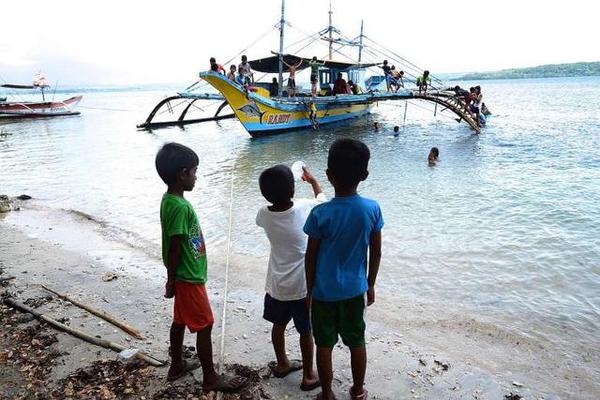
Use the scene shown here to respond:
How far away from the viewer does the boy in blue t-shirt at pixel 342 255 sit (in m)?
2.19

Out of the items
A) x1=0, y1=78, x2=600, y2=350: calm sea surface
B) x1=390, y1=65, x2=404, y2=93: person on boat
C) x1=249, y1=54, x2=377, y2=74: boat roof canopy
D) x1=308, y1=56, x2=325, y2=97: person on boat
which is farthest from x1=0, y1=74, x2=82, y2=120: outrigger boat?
x1=390, y1=65, x2=404, y2=93: person on boat

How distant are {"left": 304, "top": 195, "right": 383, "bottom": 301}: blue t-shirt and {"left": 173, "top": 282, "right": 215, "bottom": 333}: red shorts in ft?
2.30

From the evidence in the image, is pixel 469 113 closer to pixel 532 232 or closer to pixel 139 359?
pixel 532 232

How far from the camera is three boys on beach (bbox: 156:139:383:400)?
2.21 m

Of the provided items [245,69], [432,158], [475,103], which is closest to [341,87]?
[245,69]

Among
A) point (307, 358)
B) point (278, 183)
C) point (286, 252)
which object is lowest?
point (307, 358)

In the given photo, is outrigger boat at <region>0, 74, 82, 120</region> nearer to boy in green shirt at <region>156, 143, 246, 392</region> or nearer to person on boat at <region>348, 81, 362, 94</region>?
person on boat at <region>348, 81, 362, 94</region>

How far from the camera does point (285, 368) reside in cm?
289

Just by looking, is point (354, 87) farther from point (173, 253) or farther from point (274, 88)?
point (173, 253)

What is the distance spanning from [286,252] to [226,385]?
0.91m

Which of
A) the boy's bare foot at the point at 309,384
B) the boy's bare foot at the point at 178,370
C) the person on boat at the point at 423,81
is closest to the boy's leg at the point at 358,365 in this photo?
the boy's bare foot at the point at 309,384

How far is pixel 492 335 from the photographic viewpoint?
13.0 ft

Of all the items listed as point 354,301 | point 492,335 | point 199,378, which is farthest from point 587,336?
point 199,378

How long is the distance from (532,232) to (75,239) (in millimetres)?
7203
